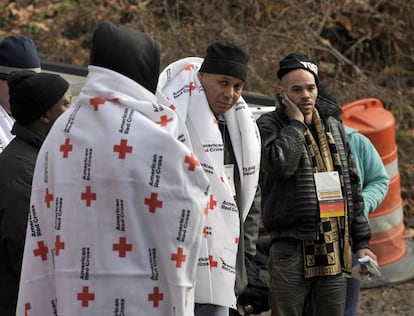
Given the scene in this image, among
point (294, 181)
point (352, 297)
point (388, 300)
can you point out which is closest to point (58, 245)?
point (294, 181)

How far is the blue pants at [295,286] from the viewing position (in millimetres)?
5891

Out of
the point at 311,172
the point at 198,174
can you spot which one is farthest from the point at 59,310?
the point at 311,172

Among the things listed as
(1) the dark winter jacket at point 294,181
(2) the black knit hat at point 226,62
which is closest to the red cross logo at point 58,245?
(2) the black knit hat at point 226,62

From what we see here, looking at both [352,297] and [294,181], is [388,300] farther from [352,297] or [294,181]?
[294,181]

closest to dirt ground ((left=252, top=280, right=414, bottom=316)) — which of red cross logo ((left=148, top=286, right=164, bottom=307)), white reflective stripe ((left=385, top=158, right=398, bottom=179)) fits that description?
white reflective stripe ((left=385, top=158, right=398, bottom=179))

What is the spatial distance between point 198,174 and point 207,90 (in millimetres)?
1521

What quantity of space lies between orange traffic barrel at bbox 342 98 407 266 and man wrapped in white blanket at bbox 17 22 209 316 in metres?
4.80

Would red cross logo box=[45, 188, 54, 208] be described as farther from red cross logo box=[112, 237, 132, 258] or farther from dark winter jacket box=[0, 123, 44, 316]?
dark winter jacket box=[0, 123, 44, 316]

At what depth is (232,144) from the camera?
535cm

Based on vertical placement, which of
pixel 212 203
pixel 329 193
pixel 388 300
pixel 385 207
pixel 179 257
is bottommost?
pixel 179 257

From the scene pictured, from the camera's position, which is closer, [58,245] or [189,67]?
[58,245]

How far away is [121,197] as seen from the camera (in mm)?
3764

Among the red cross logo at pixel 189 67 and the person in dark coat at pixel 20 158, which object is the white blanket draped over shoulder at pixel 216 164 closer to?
the red cross logo at pixel 189 67

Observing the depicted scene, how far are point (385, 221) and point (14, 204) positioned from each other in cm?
473
